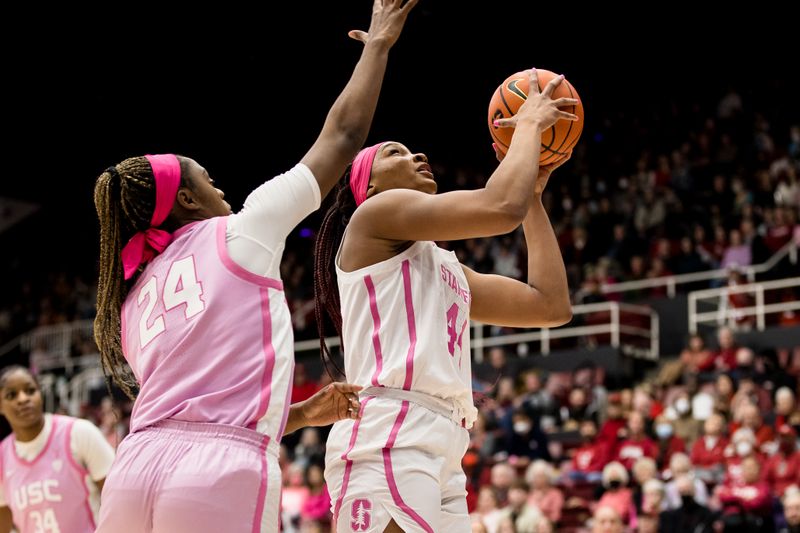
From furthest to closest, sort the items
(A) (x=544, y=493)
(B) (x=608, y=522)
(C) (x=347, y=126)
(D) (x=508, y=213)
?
(A) (x=544, y=493) < (B) (x=608, y=522) < (D) (x=508, y=213) < (C) (x=347, y=126)

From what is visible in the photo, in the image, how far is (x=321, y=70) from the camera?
19406 millimetres

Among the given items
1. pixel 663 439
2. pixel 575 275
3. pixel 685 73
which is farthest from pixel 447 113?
pixel 663 439

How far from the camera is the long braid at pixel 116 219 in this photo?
9.39 feet

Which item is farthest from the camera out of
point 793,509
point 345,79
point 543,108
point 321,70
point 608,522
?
point 321,70

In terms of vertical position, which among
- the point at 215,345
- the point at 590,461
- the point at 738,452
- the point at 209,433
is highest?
the point at 215,345

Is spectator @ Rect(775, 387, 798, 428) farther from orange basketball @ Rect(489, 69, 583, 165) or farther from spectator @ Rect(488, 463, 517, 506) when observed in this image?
orange basketball @ Rect(489, 69, 583, 165)

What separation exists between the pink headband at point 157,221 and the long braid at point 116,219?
0.02m

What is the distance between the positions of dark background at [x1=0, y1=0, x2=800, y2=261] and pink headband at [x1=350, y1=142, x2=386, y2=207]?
1374 centimetres

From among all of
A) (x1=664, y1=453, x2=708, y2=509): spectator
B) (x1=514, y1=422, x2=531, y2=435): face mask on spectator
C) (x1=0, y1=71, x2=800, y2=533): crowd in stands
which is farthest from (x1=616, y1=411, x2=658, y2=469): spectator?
(x1=514, y1=422, x2=531, y2=435): face mask on spectator

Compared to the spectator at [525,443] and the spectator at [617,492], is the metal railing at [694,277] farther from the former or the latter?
the spectator at [617,492]

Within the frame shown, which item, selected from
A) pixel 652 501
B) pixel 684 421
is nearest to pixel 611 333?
pixel 684 421

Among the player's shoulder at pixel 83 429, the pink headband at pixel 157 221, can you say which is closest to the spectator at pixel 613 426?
the player's shoulder at pixel 83 429

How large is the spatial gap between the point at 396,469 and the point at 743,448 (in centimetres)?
696

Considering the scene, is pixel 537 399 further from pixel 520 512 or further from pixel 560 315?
pixel 560 315
